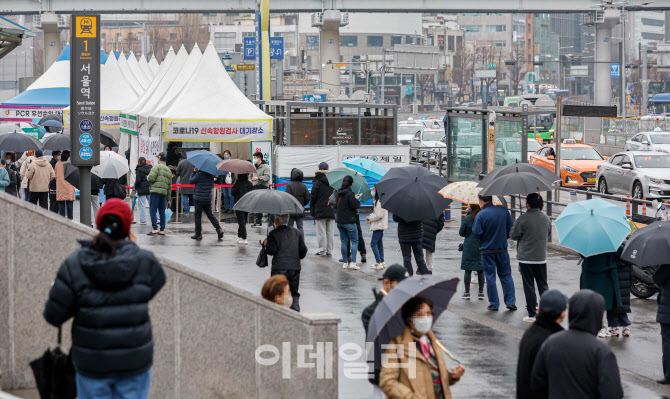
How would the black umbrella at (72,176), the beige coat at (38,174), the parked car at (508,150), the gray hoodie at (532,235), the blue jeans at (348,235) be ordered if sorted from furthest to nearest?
the parked car at (508,150), the beige coat at (38,174), the black umbrella at (72,176), the blue jeans at (348,235), the gray hoodie at (532,235)

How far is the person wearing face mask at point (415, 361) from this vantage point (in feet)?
19.0

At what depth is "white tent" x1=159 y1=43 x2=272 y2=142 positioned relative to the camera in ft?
79.8

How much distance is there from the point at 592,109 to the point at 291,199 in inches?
640

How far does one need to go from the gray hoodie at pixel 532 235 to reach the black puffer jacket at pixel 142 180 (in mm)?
10554

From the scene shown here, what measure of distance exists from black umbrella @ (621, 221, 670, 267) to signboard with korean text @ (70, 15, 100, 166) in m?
6.02

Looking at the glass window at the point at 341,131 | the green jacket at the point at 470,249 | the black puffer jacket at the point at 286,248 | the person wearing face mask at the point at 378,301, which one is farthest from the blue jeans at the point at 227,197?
the person wearing face mask at the point at 378,301

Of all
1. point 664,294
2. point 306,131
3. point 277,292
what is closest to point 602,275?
point 664,294

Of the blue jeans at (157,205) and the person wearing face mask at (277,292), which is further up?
the person wearing face mask at (277,292)

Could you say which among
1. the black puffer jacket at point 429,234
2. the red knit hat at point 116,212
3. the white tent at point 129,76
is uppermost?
the white tent at point 129,76

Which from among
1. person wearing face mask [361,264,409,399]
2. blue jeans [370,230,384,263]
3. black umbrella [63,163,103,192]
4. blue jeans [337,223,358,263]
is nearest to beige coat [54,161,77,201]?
black umbrella [63,163,103,192]

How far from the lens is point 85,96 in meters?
11.9

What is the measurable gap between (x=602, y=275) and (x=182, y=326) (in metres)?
5.85

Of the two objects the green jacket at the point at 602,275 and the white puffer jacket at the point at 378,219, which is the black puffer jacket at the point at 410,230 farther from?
the green jacket at the point at 602,275

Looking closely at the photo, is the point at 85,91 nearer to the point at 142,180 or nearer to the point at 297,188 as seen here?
the point at 297,188
